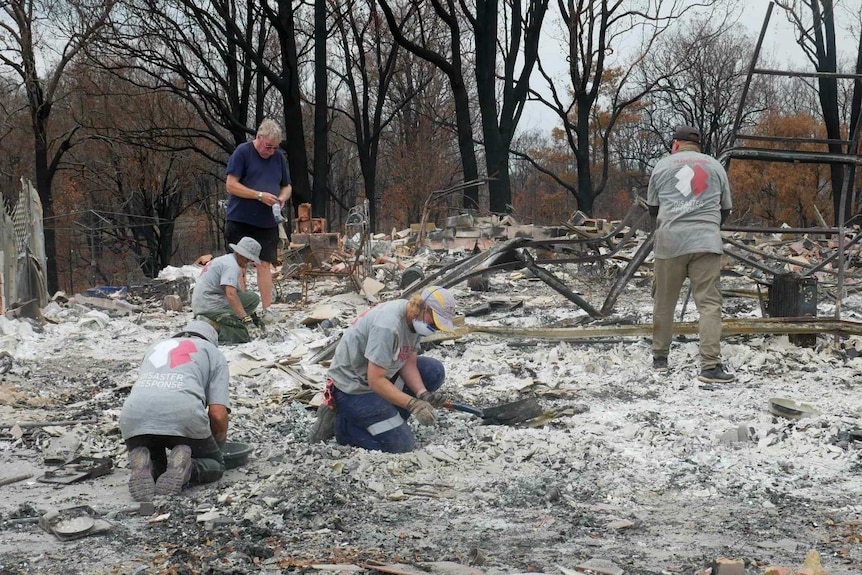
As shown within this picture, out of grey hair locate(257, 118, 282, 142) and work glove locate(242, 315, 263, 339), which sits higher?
grey hair locate(257, 118, 282, 142)

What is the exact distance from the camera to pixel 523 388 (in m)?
6.45

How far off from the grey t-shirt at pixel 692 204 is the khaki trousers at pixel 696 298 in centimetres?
10

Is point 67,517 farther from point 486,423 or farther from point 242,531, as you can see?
point 486,423

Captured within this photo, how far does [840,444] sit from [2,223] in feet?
26.9

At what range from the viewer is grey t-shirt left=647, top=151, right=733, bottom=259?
6551mm

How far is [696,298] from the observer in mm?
6621

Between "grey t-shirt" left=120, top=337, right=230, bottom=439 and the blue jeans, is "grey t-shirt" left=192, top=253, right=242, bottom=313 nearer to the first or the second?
the blue jeans

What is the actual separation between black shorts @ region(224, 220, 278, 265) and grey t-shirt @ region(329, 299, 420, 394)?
12.2 ft

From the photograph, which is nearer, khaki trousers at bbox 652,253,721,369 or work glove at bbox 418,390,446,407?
work glove at bbox 418,390,446,407

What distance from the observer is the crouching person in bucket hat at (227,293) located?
7.98m

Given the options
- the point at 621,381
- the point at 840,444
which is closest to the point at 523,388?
the point at 621,381

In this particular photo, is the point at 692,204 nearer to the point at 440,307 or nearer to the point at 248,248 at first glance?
the point at 440,307

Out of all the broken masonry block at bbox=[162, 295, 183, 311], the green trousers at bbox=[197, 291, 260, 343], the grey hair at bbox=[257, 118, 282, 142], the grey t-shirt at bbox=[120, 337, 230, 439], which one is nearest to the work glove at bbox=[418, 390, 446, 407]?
the grey t-shirt at bbox=[120, 337, 230, 439]

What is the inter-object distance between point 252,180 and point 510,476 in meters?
4.92
